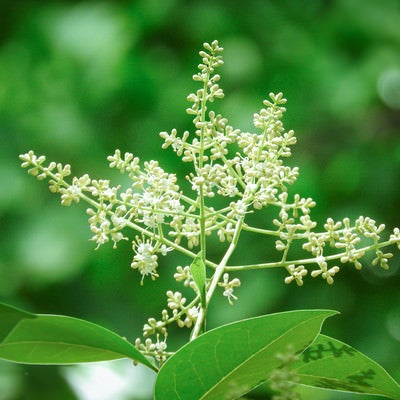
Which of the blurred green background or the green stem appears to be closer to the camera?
the green stem

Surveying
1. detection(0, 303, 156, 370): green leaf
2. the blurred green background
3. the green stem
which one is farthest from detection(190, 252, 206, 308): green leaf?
the blurred green background

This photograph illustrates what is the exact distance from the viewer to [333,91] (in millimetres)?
5078

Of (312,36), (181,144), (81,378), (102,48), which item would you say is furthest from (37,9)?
(181,144)

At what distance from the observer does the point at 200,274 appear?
3.88 ft

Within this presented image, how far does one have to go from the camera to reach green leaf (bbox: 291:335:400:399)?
118 centimetres

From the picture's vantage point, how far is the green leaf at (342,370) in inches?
46.4

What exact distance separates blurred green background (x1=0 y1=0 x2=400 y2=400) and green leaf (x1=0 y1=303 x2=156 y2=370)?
348cm

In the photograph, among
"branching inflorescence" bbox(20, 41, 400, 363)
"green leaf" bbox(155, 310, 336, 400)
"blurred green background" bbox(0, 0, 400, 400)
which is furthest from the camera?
"blurred green background" bbox(0, 0, 400, 400)

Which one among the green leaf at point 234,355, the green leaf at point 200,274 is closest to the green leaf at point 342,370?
the green leaf at point 234,355

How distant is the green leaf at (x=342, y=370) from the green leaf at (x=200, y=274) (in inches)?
7.2

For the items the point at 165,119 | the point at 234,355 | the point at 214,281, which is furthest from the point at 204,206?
the point at 165,119

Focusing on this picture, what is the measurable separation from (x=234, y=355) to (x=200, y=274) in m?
0.13

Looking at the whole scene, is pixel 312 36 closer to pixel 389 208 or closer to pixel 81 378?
pixel 389 208

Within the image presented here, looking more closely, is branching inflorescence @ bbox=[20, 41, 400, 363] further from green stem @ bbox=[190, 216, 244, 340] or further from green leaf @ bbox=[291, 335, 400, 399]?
green leaf @ bbox=[291, 335, 400, 399]
